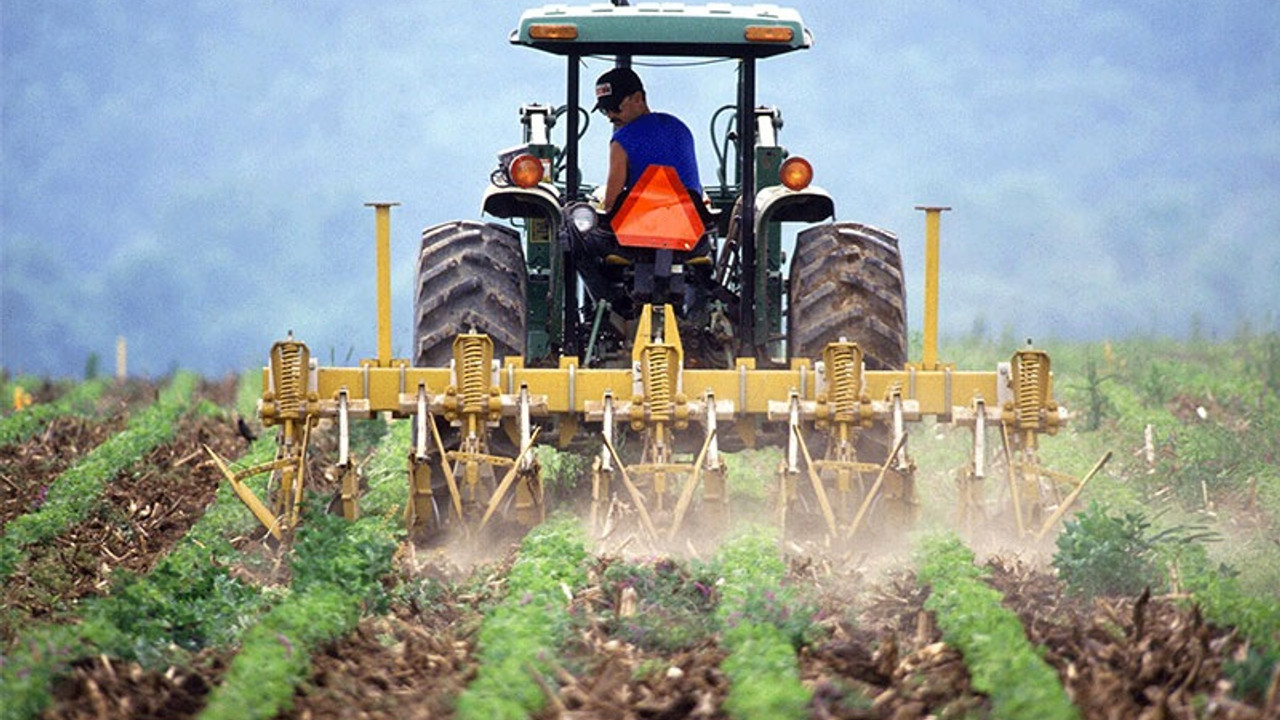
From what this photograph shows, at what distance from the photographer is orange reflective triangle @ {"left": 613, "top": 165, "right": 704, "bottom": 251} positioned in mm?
10664

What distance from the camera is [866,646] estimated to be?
7.57m

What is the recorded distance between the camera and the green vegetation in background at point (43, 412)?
54.4ft

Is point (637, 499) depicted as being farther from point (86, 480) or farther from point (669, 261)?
point (86, 480)

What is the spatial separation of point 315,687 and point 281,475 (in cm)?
344

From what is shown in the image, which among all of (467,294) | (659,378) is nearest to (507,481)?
(659,378)

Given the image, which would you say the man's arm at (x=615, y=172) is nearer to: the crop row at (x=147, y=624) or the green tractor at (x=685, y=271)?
the green tractor at (x=685, y=271)

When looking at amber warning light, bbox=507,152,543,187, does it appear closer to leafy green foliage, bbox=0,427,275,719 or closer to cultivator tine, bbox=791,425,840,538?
cultivator tine, bbox=791,425,840,538

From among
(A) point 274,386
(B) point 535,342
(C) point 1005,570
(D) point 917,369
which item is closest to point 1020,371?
(D) point 917,369

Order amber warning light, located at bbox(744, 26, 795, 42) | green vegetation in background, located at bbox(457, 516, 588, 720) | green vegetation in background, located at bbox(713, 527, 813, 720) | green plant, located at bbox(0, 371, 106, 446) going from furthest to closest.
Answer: green plant, located at bbox(0, 371, 106, 446), amber warning light, located at bbox(744, 26, 795, 42), green vegetation in background, located at bbox(457, 516, 588, 720), green vegetation in background, located at bbox(713, 527, 813, 720)

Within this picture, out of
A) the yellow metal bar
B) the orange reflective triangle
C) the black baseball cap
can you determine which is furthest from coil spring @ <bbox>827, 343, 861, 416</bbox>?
the black baseball cap

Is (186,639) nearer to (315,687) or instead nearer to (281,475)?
(315,687)

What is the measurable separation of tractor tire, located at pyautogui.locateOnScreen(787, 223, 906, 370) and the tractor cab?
0.19m

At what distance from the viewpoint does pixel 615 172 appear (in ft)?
35.8

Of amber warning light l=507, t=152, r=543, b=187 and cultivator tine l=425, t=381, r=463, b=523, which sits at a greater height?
amber warning light l=507, t=152, r=543, b=187
